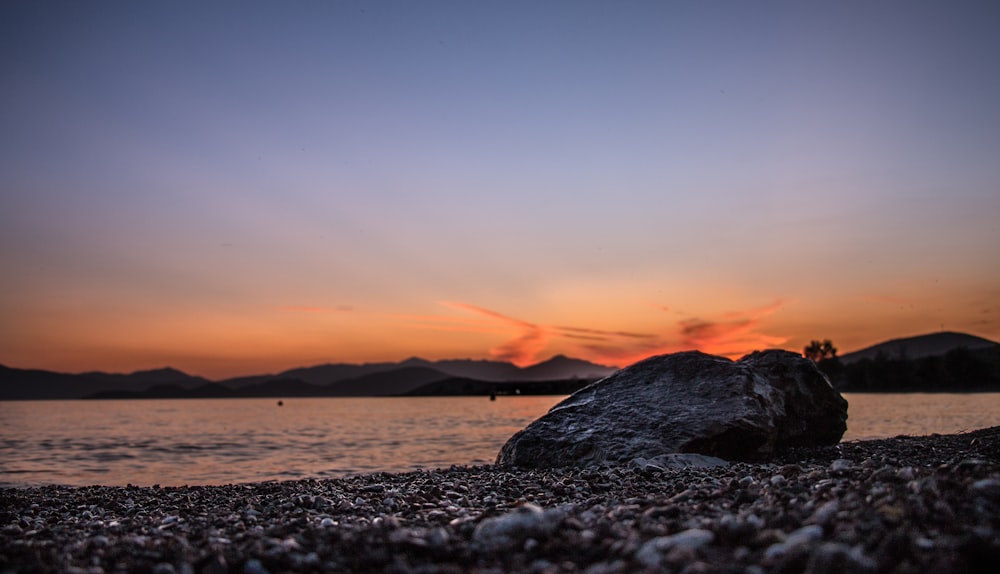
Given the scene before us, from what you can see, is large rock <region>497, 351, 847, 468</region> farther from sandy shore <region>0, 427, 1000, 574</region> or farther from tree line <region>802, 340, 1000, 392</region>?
tree line <region>802, 340, 1000, 392</region>

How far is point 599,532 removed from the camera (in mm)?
4734

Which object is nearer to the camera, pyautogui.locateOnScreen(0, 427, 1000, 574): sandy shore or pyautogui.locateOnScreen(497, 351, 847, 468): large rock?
pyautogui.locateOnScreen(0, 427, 1000, 574): sandy shore

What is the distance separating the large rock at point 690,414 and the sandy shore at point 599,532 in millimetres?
3727

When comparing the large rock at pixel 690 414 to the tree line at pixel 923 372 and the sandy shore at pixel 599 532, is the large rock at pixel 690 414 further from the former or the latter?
the tree line at pixel 923 372

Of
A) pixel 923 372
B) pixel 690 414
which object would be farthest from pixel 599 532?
pixel 923 372

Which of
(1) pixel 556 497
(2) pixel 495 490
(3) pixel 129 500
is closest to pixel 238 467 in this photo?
(3) pixel 129 500

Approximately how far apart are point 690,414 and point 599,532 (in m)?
7.40

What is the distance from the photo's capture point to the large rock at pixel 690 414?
11117 millimetres

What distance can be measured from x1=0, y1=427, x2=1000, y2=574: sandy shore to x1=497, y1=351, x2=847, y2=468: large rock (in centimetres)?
373

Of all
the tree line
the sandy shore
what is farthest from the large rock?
the tree line

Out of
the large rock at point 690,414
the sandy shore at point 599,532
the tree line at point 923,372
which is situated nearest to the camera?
the sandy shore at point 599,532

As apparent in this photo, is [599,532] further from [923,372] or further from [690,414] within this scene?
[923,372]

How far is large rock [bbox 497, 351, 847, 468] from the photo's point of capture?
1112 cm

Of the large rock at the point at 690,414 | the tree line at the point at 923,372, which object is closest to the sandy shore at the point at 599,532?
the large rock at the point at 690,414
